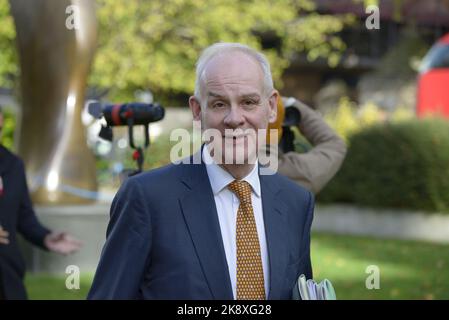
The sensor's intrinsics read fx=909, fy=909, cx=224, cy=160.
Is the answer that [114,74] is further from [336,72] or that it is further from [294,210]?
[336,72]

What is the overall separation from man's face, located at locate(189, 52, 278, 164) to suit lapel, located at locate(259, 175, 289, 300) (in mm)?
147

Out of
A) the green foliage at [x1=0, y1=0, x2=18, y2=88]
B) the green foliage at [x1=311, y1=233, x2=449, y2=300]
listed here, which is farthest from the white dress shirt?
the green foliage at [x1=0, y1=0, x2=18, y2=88]

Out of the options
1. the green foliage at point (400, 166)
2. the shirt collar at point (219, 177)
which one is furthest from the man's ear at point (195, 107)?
the green foliage at point (400, 166)

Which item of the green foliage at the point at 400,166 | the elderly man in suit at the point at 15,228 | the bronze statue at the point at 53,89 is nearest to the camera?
the elderly man in suit at the point at 15,228

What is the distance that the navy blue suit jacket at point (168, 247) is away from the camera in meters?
2.74

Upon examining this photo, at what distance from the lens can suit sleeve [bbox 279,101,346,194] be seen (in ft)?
16.5

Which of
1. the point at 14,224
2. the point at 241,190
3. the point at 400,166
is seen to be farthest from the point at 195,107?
the point at 400,166

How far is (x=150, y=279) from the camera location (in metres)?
2.79

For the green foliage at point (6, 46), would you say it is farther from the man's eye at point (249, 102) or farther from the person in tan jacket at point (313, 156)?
the man's eye at point (249, 102)

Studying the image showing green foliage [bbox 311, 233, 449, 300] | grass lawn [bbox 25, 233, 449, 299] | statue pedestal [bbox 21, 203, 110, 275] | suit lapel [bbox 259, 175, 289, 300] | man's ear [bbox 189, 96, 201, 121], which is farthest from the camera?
statue pedestal [bbox 21, 203, 110, 275]

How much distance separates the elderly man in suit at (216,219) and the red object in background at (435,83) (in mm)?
19148

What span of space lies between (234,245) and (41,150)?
8.01 metres

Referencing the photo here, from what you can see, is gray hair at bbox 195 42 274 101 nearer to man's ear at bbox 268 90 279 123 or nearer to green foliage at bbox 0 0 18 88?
man's ear at bbox 268 90 279 123

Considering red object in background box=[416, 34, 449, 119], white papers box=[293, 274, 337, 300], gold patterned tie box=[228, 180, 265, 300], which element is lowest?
red object in background box=[416, 34, 449, 119]
